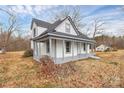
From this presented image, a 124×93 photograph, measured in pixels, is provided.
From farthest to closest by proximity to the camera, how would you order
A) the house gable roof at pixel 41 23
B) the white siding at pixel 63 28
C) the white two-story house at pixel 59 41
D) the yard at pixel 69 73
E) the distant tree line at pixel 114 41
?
the white siding at pixel 63 28, the white two-story house at pixel 59 41, the house gable roof at pixel 41 23, the distant tree line at pixel 114 41, the yard at pixel 69 73

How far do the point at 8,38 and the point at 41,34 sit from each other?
1.19 meters

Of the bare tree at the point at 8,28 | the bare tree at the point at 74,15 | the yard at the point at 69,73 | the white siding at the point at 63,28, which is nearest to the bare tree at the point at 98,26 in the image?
the bare tree at the point at 74,15

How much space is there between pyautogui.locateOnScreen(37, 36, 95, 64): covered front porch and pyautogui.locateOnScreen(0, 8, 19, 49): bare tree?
102 centimetres

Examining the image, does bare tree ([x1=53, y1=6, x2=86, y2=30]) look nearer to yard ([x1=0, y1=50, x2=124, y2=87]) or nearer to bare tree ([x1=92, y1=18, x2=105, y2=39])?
bare tree ([x1=92, y1=18, x2=105, y2=39])

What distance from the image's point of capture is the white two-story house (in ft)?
15.0

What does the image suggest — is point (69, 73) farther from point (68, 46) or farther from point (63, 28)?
point (63, 28)

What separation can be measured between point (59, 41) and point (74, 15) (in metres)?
1.09

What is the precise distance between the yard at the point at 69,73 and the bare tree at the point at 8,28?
0.37 meters

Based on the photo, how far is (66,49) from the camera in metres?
5.23

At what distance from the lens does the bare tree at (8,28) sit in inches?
164

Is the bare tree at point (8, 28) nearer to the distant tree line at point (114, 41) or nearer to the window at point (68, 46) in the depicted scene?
the window at point (68, 46)

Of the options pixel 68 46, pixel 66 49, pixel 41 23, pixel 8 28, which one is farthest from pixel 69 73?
pixel 8 28

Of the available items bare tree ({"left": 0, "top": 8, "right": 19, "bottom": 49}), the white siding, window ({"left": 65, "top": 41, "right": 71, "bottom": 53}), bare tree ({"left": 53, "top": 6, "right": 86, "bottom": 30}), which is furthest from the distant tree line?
bare tree ({"left": 0, "top": 8, "right": 19, "bottom": 49})
